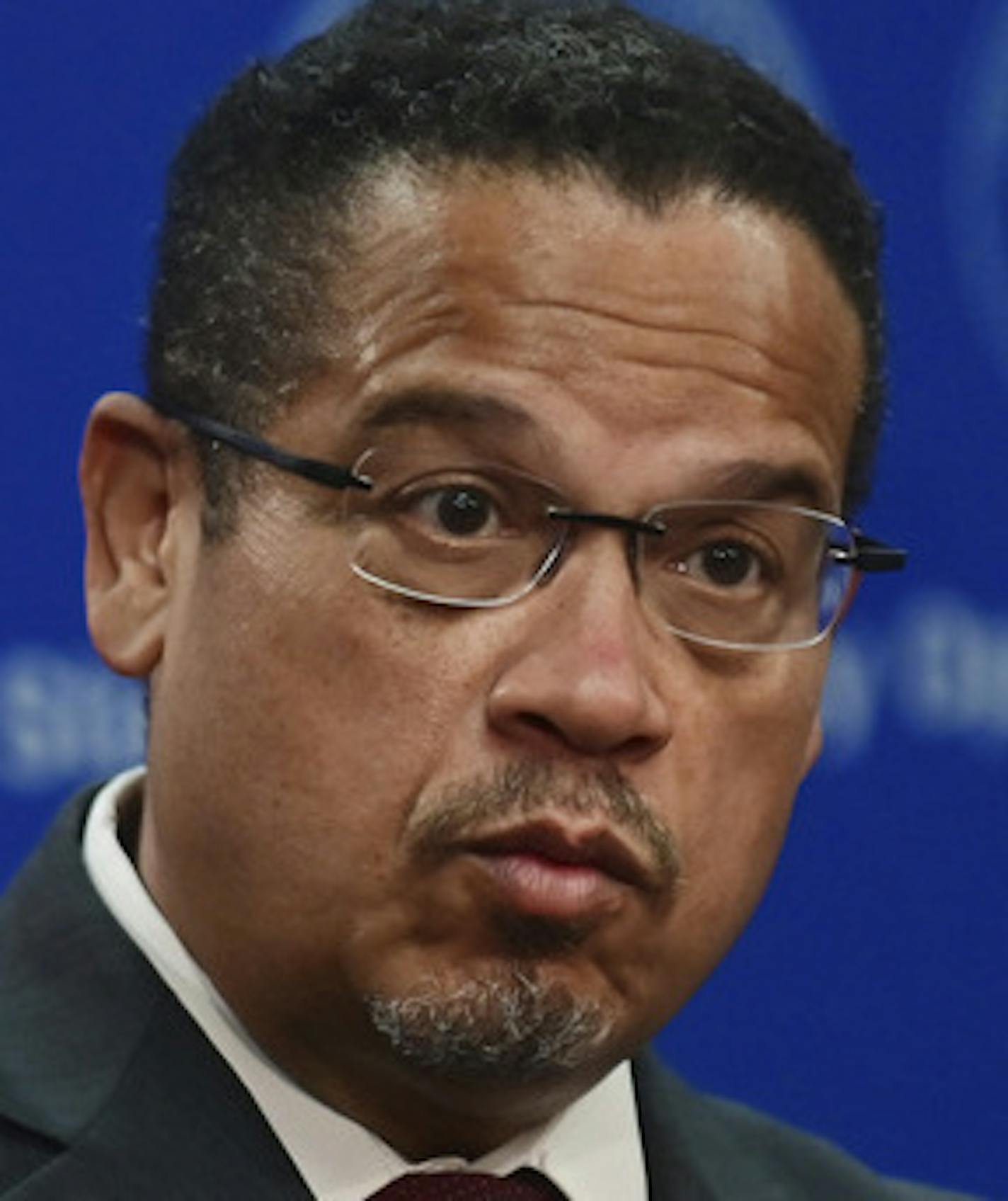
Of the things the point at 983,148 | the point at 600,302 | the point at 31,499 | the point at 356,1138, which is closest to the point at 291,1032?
the point at 356,1138

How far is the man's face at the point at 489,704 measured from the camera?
5.79ft

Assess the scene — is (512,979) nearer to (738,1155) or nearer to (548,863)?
(548,863)

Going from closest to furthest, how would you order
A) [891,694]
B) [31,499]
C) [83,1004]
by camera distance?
1. [83,1004]
2. [31,499]
3. [891,694]

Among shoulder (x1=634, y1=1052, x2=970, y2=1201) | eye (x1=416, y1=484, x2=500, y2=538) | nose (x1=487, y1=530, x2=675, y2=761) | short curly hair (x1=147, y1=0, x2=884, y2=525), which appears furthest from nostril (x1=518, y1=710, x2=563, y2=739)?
shoulder (x1=634, y1=1052, x2=970, y2=1201)

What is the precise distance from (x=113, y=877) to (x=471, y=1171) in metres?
0.28

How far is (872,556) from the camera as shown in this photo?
2.02 m

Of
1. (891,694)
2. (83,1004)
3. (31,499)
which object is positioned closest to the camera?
(83,1004)

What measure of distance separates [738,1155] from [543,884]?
0.51 m

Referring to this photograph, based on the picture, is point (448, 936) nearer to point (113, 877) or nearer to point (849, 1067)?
point (113, 877)

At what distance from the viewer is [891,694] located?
2.62 metres

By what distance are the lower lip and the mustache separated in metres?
0.02

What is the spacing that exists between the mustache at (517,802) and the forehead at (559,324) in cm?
18

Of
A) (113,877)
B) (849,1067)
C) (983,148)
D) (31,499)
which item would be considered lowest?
(849,1067)

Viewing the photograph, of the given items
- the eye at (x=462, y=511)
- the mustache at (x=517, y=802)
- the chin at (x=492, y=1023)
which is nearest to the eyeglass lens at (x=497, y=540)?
the eye at (x=462, y=511)
